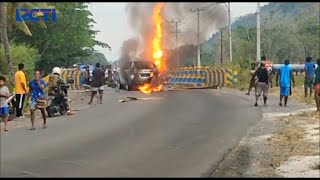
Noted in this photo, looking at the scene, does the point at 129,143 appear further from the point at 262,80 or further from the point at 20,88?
the point at 262,80

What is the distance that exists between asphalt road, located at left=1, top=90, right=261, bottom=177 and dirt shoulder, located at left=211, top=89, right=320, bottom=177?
291mm

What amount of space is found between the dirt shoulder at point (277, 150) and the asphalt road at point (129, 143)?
0.95 feet

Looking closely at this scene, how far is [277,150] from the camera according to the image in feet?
32.5

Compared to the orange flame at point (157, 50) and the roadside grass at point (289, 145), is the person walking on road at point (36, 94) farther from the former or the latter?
the orange flame at point (157, 50)

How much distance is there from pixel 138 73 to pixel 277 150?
809 inches

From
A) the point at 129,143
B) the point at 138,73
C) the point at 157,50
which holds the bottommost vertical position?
the point at 129,143

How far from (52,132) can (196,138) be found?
11.6ft

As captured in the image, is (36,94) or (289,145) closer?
(289,145)

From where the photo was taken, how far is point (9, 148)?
10.6 meters

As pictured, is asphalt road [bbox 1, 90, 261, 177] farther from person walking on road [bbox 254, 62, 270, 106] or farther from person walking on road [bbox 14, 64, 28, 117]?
person walking on road [bbox 14, 64, 28, 117]

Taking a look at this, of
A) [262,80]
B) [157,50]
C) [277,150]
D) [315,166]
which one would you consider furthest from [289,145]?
[157,50]

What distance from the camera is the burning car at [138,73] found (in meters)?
30.1

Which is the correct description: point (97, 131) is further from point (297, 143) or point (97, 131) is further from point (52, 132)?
point (297, 143)

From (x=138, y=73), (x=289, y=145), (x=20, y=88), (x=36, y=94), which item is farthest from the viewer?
(x=138, y=73)
